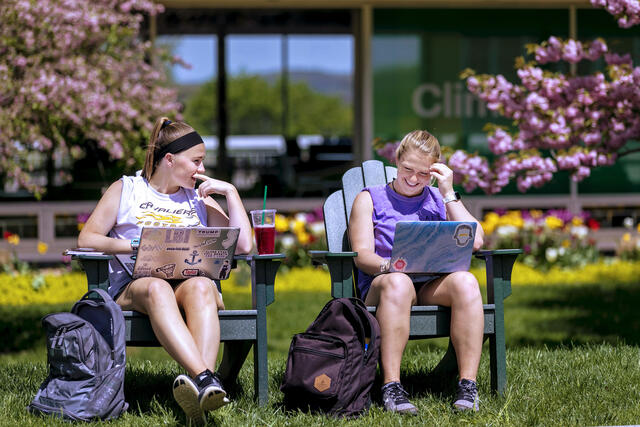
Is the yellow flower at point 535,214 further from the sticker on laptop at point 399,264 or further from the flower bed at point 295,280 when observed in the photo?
the sticker on laptop at point 399,264

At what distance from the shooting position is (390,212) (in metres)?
4.07

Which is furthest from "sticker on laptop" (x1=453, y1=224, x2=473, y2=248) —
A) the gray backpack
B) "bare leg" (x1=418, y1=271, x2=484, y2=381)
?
the gray backpack

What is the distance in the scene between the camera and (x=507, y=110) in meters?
5.47

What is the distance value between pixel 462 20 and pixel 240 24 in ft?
14.3

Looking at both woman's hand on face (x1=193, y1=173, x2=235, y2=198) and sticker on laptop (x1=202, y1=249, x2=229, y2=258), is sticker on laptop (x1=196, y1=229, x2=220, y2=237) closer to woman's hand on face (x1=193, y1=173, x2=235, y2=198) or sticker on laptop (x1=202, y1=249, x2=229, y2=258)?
sticker on laptop (x1=202, y1=249, x2=229, y2=258)

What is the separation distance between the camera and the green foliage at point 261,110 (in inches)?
1838

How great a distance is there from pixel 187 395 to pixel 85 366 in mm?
453

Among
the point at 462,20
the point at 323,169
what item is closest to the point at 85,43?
the point at 462,20

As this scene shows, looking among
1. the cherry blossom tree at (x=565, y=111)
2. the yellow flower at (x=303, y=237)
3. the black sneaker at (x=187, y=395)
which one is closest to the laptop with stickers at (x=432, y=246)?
the black sneaker at (x=187, y=395)

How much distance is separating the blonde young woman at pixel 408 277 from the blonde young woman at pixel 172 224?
550mm

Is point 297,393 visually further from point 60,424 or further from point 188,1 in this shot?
point 188,1

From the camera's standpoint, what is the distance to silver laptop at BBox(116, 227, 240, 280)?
3.60 meters

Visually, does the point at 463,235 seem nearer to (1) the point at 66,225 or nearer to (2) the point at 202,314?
(2) the point at 202,314

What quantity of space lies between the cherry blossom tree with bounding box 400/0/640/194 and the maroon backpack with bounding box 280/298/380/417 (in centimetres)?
213
